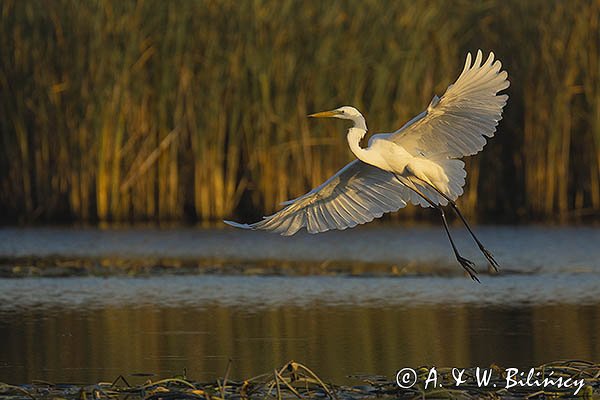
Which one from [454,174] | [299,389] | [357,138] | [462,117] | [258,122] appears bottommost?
[299,389]

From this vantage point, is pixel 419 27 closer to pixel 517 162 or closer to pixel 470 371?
pixel 517 162

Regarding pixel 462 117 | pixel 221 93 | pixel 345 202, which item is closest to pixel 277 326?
pixel 345 202

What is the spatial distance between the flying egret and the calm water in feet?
2.72

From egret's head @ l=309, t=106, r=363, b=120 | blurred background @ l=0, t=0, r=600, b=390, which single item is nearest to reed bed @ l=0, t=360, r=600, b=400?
egret's head @ l=309, t=106, r=363, b=120

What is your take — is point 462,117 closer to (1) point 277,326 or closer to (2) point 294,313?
(1) point 277,326

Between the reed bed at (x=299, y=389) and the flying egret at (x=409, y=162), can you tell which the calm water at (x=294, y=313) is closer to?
the reed bed at (x=299, y=389)

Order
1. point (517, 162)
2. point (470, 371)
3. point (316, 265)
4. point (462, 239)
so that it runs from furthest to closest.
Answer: point (517, 162)
point (462, 239)
point (316, 265)
point (470, 371)

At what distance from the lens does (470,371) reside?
7508 millimetres

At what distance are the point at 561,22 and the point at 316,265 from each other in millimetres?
5331

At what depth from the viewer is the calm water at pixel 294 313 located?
8.14 metres

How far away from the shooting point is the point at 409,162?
857 cm

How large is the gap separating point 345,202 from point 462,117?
1.11 metres

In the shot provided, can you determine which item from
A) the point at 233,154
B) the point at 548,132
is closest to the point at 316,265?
the point at 233,154

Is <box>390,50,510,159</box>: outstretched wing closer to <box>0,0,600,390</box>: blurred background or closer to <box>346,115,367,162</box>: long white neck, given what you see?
<box>346,115,367,162</box>: long white neck
